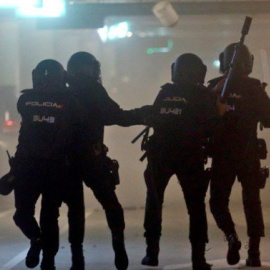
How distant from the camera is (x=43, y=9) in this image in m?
13.0

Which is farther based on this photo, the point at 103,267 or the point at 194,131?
the point at 103,267

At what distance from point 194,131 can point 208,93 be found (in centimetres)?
31

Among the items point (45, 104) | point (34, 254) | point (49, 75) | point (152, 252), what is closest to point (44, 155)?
point (45, 104)

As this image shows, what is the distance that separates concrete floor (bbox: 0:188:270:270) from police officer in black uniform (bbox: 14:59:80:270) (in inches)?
35.4

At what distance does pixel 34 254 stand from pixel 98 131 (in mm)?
1061

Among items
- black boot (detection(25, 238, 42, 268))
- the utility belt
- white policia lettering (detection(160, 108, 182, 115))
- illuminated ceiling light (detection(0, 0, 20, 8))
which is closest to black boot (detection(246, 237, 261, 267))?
the utility belt

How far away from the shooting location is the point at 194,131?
7039mm

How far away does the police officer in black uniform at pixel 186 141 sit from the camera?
23.1 feet

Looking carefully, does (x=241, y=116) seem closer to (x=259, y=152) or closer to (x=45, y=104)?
(x=259, y=152)

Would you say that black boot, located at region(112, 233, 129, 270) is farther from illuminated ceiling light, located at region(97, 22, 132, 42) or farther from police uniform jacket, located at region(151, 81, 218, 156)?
illuminated ceiling light, located at region(97, 22, 132, 42)

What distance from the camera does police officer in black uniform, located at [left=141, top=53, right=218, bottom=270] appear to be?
7.03 meters

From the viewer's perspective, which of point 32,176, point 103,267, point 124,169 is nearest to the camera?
point 32,176

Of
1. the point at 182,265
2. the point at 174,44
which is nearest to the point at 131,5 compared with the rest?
the point at 174,44

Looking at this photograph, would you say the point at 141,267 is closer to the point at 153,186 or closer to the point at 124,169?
the point at 153,186
